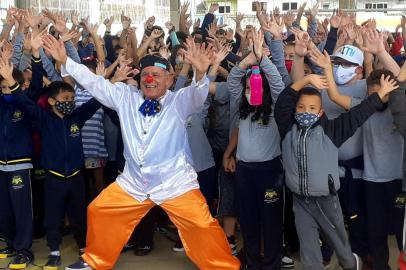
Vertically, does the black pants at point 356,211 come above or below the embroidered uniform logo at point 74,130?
below

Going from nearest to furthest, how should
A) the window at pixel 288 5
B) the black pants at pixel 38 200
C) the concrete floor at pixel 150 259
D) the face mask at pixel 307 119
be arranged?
1. the face mask at pixel 307 119
2. the concrete floor at pixel 150 259
3. the black pants at pixel 38 200
4. the window at pixel 288 5

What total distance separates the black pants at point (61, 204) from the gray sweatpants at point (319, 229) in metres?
1.97

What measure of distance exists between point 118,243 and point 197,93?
4.61 ft

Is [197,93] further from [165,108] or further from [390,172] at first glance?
[390,172]

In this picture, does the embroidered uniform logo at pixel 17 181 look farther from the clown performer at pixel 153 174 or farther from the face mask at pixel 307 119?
the face mask at pixel 307 119

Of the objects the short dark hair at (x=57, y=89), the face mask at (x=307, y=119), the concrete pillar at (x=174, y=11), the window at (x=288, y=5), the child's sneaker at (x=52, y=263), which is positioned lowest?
the child's sneaker at (x=52, y=263)

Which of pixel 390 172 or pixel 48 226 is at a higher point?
pixel 390 172

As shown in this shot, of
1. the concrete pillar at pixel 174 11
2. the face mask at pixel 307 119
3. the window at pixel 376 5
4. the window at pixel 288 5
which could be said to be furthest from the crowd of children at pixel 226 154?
the window at pixel 376 5

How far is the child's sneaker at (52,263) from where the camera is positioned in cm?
468

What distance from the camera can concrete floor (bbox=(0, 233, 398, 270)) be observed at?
4.77 meters

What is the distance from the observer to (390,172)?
13.5 ft

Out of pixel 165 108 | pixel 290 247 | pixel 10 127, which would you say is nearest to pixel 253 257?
pixel 290 247

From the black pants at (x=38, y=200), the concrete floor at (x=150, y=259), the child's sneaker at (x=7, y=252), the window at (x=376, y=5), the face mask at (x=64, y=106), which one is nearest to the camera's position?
the face mask at (x=64, y=106)

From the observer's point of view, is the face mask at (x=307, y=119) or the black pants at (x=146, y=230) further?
the black pants at (x=146, y=230)
